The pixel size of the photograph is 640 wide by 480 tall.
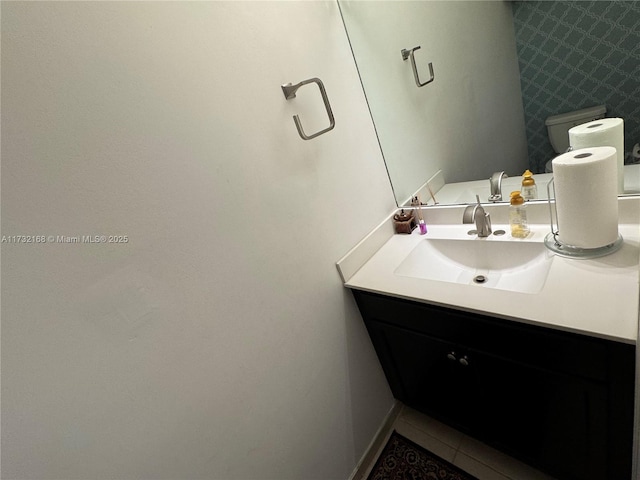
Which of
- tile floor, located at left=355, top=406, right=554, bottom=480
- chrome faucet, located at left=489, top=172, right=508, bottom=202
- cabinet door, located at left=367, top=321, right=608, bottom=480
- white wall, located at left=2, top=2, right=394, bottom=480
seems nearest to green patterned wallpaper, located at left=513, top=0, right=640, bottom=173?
chrome faucet, located at left=489, top=172, right=508, bottom=202

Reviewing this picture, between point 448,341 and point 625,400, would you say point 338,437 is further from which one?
point 625,400

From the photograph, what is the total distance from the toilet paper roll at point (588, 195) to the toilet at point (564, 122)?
0.76 ft

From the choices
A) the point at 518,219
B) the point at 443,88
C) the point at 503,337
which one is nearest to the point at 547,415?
the point at 503,337

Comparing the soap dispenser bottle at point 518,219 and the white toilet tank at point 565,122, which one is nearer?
the white toilet tank at point 565,122

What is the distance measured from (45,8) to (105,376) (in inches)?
30.2

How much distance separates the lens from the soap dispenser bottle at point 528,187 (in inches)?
46.0

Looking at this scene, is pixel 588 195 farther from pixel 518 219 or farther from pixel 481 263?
pixel 481 263

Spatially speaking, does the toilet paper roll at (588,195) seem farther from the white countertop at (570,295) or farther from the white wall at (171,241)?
the white wall at (171,241)

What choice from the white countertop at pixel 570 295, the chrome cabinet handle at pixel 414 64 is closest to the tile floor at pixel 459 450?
the white countertop at pixel 570 295

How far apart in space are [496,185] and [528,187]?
4.8 inches

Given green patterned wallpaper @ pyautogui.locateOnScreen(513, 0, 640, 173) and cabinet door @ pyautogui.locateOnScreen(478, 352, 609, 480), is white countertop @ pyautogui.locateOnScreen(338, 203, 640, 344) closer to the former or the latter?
cabinet door @ pyautogui.locateOnScreen(478, 352, 609, 480)

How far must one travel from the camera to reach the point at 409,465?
1.39 meters

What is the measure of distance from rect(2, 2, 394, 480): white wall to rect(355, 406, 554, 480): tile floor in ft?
1.60

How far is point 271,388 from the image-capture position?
1028 mm
